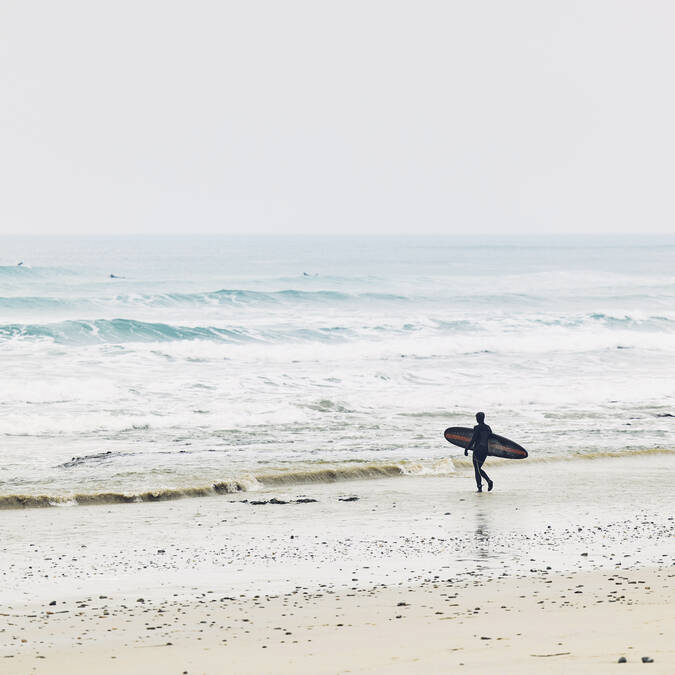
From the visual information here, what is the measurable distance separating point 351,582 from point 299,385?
62.5ft

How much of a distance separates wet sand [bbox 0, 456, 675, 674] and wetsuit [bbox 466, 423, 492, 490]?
51 centimetres

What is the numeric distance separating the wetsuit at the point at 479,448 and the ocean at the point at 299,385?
76.1 inches

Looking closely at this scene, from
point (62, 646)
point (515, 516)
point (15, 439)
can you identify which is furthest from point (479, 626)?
point (15, 439)

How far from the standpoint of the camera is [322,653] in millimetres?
7801

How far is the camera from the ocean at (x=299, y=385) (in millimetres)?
18500

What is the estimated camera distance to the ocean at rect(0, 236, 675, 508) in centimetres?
1850

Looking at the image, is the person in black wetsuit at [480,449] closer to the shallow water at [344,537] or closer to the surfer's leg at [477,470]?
the surfer's leg at [477,470]

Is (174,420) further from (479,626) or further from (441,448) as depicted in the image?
(479,626)

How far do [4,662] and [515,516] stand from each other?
26.4ft

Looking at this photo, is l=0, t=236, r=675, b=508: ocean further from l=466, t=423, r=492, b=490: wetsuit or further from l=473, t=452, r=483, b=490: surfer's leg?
l=473, t=452, r=483, b=490: surfer's leg

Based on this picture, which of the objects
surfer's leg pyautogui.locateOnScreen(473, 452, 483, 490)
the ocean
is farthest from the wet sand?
the ocean

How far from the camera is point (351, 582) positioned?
34.6 ft

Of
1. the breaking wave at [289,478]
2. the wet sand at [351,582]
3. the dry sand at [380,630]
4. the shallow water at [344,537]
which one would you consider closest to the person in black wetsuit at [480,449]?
the shallow water at [344,537]

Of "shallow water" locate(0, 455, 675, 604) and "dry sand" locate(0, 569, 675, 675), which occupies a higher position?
"dry sand" locate(0, 569, 675, 675)
